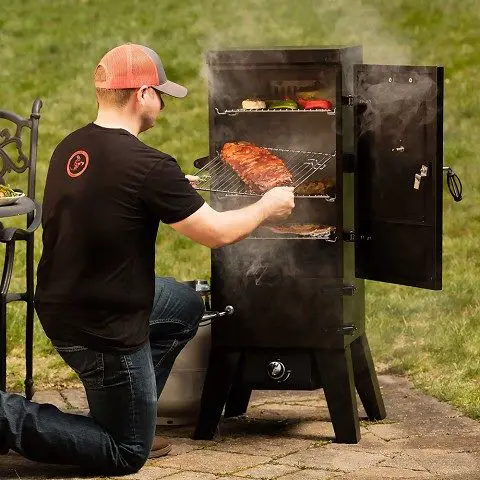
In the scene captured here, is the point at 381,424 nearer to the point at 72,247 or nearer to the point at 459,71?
the point at 72,247

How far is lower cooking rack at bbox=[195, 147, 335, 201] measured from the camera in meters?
6.38

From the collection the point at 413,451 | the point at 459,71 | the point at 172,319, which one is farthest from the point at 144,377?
the point at 459,71

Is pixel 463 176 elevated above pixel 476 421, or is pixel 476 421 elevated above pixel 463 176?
pixel 463 176

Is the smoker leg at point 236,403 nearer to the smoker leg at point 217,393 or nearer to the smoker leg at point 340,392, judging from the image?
the smoker leg at point 217,393

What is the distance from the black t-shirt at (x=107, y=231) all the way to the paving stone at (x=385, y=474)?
1.06 meters

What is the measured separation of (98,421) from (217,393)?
835 mm

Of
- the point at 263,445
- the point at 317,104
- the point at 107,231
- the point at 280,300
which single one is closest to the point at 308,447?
the point at 263,445

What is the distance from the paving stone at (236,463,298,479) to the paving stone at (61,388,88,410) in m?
1.39

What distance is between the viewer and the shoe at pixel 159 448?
6070 millimetres

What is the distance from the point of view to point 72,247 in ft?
18.3

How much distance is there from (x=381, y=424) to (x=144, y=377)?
4.91 ft

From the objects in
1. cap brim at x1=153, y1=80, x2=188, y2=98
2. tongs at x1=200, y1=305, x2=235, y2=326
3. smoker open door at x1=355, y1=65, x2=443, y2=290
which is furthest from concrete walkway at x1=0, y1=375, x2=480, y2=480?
cap brim at x1=153, y1=80, x2=188, y2=98

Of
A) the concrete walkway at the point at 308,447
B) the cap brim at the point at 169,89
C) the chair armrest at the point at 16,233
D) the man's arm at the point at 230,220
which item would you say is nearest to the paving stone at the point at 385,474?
the concrete walkway at the point at 308,447

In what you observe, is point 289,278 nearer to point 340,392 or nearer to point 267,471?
point 340,392
